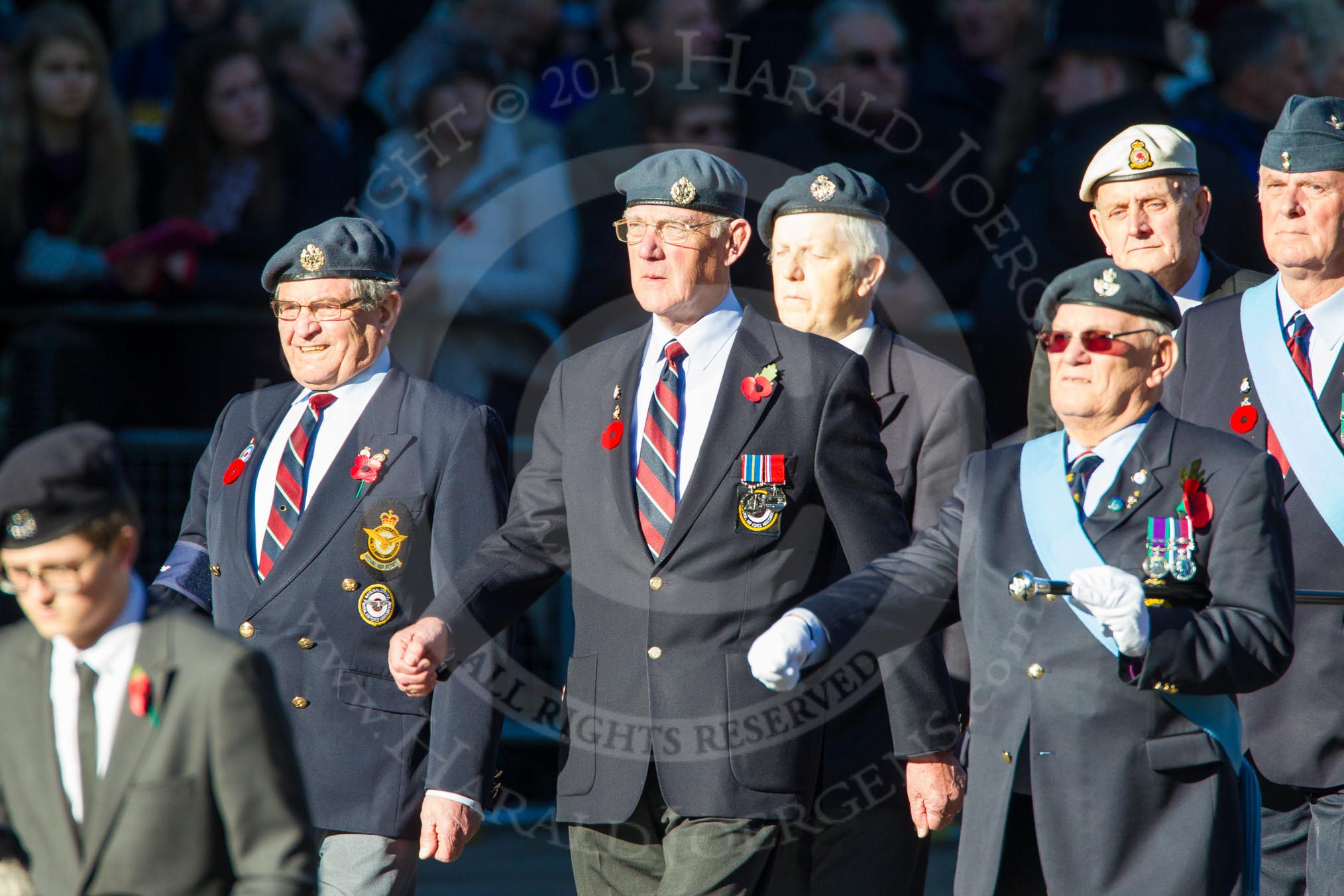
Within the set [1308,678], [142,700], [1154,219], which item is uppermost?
→ [1154,219]

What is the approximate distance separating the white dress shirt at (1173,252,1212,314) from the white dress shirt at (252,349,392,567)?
2146 mm

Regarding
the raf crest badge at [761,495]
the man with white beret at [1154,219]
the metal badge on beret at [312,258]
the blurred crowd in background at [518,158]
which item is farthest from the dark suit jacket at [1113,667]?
the blurred crowd in background at [518,158]

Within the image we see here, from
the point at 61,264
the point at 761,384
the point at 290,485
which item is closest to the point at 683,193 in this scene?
the point at 761,384

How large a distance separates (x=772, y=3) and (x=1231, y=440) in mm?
5017

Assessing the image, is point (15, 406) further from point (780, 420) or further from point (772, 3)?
point (780, 420)

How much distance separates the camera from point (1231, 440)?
4023 mm

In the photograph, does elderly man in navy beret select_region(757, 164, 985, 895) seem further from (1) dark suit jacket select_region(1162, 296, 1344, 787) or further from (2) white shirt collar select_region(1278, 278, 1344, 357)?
(2) white shirt collar select_region(1278, 278, 1344, 357)

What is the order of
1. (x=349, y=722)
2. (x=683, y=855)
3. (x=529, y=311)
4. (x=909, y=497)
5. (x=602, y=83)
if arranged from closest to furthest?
(x=683, y=855) < (x=349, y=722) < (x=909, y=497) < (x=529, y=311) < (x=602, y=83)

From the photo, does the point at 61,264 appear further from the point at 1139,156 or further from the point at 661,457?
the point at 1139,156

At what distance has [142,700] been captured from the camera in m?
3.32

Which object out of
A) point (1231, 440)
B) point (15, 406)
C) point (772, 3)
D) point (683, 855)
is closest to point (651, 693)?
point (683, 855)

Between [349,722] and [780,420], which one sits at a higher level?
[780,420]

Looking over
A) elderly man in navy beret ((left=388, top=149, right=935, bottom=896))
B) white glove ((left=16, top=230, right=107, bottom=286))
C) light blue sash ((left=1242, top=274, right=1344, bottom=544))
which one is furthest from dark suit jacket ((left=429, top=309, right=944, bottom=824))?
white glove ((left=16, top=230, right=107, bottom=286))

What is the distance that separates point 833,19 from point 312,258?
136 inches
